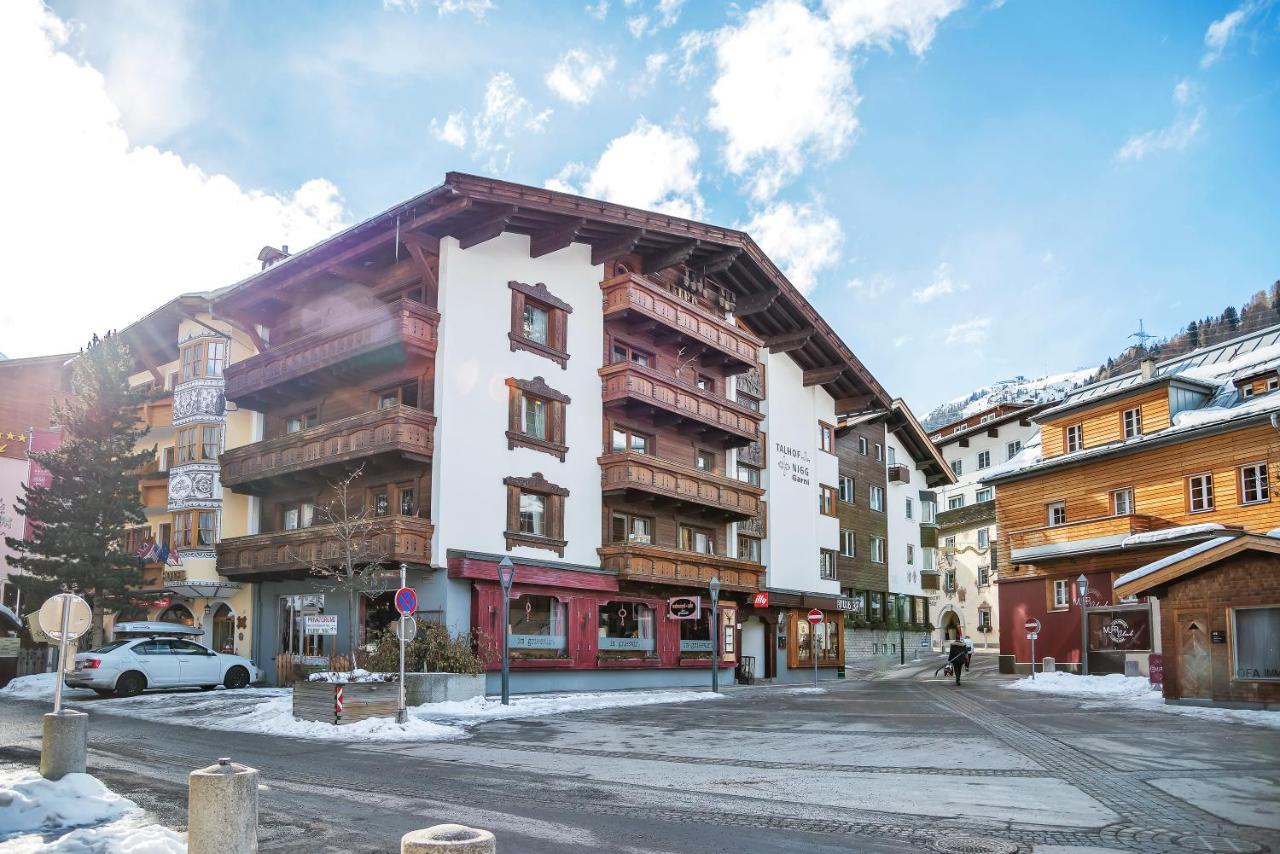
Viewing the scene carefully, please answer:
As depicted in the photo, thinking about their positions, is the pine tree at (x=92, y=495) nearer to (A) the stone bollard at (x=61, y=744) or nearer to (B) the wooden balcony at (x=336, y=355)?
(B) the wooden balcony at (x=336, y=355)

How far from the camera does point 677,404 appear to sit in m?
36.4

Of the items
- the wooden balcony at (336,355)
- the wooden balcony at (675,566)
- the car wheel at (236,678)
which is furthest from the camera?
→ the wooden balcony at (675,566)

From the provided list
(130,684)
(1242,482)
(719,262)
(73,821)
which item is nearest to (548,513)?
(130,684)

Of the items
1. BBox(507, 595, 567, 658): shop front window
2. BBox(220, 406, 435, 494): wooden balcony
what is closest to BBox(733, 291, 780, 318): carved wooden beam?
BBox(507, 595, 567, 658): shop front window

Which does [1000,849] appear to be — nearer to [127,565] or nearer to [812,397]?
[127,565]

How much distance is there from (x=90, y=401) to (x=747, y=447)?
79.0 ft

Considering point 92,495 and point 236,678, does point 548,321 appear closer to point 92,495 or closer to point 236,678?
point 236,678

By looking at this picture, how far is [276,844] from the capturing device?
366 inches

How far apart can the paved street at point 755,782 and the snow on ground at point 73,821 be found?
1.74 ft

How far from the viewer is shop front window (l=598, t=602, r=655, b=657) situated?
112ft

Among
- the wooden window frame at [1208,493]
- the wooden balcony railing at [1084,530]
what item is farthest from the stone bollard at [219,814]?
the wooden window frame at [1208,493]

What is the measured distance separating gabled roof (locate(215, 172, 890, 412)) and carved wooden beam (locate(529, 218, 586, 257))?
3 cm

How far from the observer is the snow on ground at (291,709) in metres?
19.6

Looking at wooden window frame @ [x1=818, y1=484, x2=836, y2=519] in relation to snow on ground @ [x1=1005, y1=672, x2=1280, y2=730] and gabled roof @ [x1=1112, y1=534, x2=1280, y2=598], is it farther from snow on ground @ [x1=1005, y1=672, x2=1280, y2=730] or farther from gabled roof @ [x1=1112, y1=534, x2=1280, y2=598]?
gabled roof @ [x1=1112, y1=534, x2=1280, y2=598]
